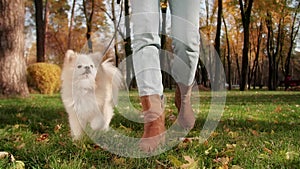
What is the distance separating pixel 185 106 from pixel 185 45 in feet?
1.71

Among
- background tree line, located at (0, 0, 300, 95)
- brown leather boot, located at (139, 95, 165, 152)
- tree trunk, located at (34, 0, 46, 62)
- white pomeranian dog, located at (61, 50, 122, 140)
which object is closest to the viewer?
brown leather boot, located at (139, 95, 165, 152)

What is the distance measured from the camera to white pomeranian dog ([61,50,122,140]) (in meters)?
2.86

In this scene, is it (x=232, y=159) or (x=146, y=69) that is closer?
(x=232, y=159)

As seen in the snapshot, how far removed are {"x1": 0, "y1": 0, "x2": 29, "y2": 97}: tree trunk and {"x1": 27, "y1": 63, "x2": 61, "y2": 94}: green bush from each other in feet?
13.2

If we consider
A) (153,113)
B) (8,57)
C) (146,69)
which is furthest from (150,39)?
(8,57)

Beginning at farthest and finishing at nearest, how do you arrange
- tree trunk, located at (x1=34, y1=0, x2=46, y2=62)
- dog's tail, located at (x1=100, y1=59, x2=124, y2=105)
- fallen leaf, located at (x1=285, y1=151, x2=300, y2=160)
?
tree trunk, located at (x1=34, y1=0, x2=46, y2=62) < dog's tail, located at (x1=100, y1=59, x2=124, y2=105) < fallen leaf, located at (x1=285, y1=151, x2=300, y2=160)

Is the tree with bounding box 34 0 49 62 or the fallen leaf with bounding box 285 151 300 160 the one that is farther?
the tree with bounding box 34 0 49 62

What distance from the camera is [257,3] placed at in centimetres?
1897

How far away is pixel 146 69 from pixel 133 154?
0.56 m

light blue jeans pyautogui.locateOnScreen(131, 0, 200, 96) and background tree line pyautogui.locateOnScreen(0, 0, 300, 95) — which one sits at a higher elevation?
background tree line pyautogui.locateOnScreen(0, 0, 300, 95)

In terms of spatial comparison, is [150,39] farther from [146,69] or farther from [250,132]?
[250,132]

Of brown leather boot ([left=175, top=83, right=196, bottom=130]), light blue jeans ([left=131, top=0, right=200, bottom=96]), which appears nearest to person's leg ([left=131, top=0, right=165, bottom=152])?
light blue jeans ([left=131, top=0, right=200, bottom=96])

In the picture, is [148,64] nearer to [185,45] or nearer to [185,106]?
[185,45]

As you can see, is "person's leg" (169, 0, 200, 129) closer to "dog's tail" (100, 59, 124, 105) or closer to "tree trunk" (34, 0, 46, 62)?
"dog's tail" (100, 59, 124, 105)
